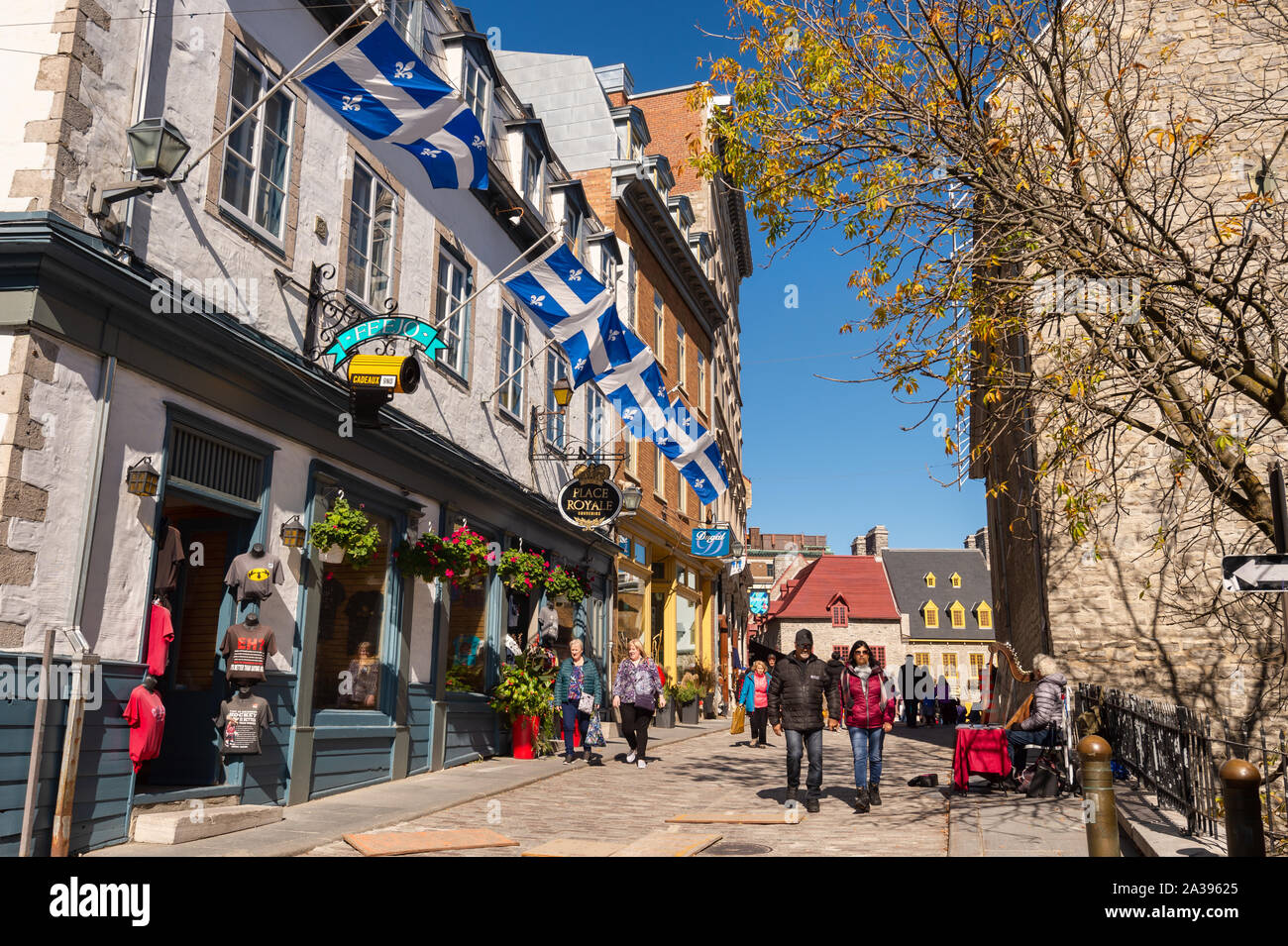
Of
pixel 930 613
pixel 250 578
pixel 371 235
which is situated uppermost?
pixel 371 235

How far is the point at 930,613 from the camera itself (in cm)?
5791

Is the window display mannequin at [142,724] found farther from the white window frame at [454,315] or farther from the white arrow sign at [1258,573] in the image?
the white arrow sign at [1258,573]

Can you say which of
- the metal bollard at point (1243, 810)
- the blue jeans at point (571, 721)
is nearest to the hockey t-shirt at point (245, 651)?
the blue jeans at point (571, 721)

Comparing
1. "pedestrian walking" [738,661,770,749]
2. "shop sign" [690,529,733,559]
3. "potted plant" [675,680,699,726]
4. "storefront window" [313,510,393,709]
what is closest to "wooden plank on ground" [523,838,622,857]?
"storefront window" [313,510,393,709]

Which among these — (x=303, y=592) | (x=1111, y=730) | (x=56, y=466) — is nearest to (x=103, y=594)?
(x=56, y=466)

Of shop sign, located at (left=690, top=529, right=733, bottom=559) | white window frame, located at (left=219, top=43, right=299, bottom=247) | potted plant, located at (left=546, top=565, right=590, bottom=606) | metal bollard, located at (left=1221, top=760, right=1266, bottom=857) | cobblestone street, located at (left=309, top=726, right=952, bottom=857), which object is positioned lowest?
cobblestone street, located at (left=309, top=726, right=952, bottom=857)

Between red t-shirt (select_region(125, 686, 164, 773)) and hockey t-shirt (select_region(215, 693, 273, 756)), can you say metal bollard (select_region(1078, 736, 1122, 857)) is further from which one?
hockey t-shirt (select_region(215, 693, 273, 756))

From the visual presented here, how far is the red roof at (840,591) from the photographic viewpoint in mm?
56281

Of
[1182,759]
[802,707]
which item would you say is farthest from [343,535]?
[1182,759]

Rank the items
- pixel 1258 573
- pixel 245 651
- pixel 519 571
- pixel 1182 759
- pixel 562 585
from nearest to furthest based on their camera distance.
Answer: pixel 1258 573 < pixel 1182 759 < pixel 245 651 < pixel 519 571 < pixel 562 585

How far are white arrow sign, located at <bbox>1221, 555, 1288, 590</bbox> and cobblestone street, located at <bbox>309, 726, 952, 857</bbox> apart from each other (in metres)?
3.10

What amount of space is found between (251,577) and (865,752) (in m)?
6.52

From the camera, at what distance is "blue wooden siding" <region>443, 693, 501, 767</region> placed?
13148mm

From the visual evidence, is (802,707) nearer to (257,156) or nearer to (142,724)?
(142,724)
